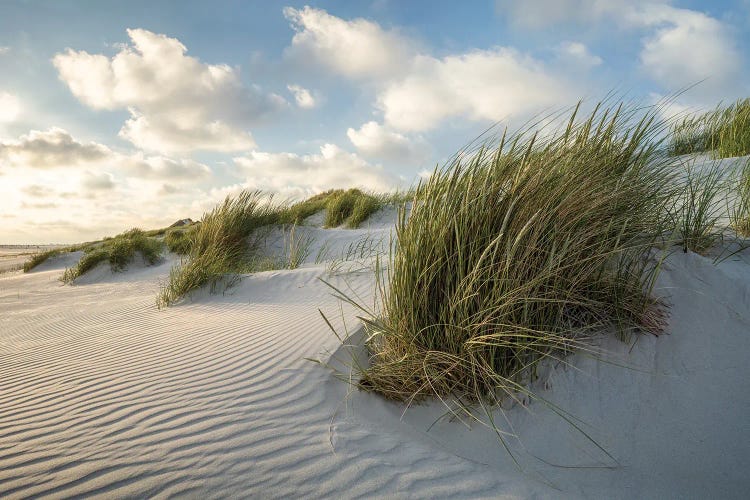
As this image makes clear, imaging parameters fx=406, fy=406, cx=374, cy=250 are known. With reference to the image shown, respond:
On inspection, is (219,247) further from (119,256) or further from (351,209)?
(351,209)

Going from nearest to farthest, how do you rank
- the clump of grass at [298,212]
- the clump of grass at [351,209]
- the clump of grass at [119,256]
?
the clump of grass at [119,256]
the clump of grass at [298,212]
the clump of grass at [351,209]

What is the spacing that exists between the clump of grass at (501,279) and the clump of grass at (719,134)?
4307 mm

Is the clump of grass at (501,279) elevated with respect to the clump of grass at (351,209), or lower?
lower

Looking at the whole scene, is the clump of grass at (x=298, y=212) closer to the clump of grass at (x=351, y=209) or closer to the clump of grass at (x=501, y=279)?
the clump of grass at (x=351, y=209)

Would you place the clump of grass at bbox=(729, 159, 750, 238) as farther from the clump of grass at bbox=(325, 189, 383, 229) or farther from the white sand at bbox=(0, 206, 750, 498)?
the clump of grass at bbox=(325, 189, 383, 229)

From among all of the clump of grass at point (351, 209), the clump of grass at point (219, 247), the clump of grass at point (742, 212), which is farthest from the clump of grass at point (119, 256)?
the clump of grass at point (742, 212)

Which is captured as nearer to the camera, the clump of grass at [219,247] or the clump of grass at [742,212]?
the clump of grass at [742,212]

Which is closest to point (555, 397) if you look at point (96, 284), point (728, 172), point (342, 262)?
point (342, 262)

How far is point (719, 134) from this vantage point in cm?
625

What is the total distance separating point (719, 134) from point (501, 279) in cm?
650

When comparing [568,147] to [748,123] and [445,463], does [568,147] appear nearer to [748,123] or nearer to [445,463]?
[445,463]

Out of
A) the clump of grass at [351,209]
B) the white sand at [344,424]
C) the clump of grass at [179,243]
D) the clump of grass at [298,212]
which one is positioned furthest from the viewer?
the clump of grass at [351,209]

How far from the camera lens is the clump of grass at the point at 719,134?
5.82 meters

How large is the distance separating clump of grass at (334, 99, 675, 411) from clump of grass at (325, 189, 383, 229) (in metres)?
7.91
